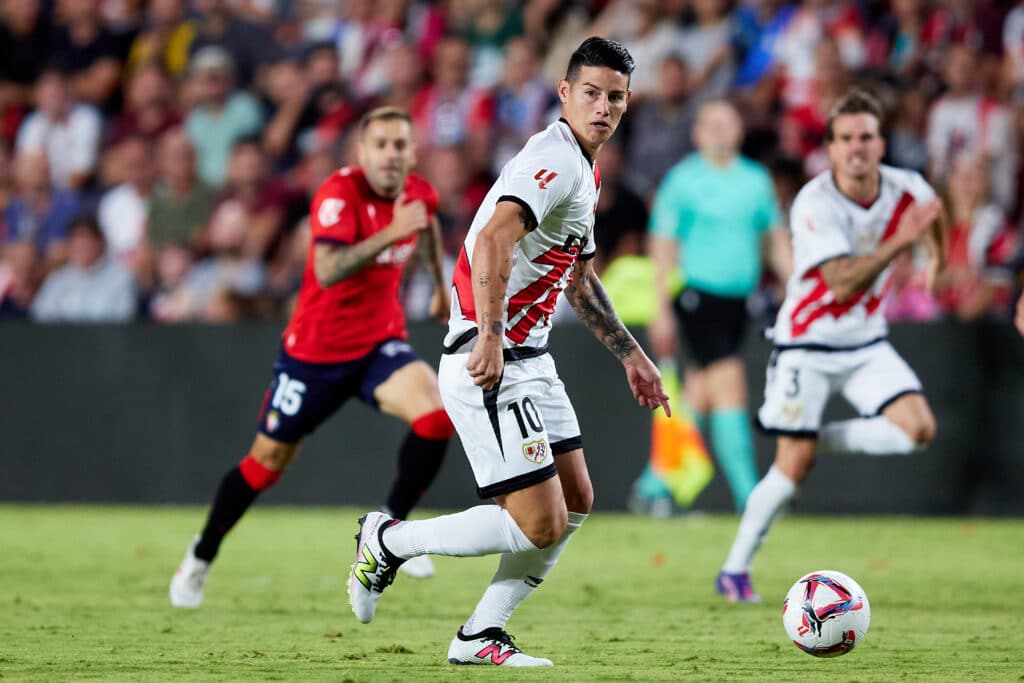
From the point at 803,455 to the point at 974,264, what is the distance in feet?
14.7

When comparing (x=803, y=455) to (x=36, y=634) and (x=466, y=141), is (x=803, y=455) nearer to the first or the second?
(x=36, y=634)

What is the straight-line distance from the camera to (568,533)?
→ 5840 millimetres

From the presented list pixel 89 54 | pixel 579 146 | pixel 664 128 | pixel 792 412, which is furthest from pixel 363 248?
pixel 89 54

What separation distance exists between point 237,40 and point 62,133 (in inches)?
80.4

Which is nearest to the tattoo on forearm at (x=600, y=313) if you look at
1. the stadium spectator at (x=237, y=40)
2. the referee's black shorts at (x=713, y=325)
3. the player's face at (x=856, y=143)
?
the player's face at (x=856, y=143)

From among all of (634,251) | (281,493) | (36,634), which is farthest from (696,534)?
(36,634)

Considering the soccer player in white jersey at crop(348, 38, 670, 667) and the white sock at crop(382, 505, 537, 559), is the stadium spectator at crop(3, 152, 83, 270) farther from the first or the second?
the soccer player in white jersey at crop(348, 38, 670, 667)

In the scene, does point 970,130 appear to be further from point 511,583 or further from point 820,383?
point 511,583

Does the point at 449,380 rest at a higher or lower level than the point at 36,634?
higher

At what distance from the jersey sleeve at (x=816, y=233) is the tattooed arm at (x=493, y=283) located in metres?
2.93

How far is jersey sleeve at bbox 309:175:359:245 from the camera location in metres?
7.61

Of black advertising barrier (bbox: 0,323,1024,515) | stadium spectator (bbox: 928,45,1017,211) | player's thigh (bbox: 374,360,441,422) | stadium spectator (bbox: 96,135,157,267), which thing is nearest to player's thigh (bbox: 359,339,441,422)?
player's thigh (bbox: 374,360,441,422)

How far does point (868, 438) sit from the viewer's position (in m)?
8.09

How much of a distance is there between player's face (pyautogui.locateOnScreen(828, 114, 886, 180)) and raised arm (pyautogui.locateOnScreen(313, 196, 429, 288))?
216 cm
